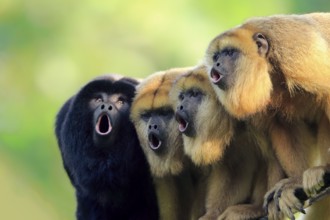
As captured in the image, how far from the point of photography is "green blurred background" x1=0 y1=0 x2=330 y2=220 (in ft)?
35.0

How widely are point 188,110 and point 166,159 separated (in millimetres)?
324

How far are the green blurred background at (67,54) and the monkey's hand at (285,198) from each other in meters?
5.48

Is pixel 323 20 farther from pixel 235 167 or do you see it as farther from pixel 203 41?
pixel 203 41

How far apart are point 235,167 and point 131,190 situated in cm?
69

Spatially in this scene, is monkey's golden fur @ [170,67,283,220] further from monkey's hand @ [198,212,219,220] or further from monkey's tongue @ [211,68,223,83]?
monkey's tongue @ [211,68,223,83]

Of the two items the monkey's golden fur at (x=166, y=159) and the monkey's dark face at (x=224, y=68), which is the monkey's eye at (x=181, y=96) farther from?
the monkey's dark face at (x=224, y=68)

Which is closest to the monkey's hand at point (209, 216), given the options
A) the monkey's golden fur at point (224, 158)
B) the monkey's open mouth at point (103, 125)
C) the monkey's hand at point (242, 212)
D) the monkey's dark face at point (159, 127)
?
the monkey's golden fur at point (224, 158)

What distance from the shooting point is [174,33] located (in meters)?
10.8

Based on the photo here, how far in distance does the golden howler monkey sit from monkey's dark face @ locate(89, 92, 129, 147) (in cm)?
73

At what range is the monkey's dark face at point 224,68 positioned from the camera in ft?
15.4

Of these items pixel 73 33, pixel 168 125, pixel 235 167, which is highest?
pixel 73 33

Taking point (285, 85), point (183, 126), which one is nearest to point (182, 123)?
point (183, 126)

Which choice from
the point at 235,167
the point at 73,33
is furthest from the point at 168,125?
the point at 73,33

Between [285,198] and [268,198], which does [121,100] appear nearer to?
[268,198]
